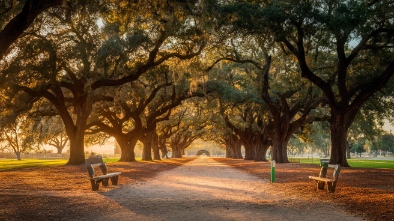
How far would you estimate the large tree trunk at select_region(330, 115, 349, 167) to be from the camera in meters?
21.0

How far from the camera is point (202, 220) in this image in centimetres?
625

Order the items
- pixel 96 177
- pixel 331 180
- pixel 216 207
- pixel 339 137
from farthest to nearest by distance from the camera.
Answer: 1. pixel 339 137
2. pixel 96 177
3. pixel 331 180
4. pixel 216 207

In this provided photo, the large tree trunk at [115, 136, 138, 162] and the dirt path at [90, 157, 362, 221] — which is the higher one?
the large tree trunk at [115, 136, 138, 162]

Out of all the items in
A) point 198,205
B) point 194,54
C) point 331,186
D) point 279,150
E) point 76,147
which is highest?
point 194,54

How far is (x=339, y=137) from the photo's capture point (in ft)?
69.2

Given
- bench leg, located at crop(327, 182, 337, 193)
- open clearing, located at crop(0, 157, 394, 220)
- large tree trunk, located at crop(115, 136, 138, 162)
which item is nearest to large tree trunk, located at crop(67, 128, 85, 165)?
large tree trunk, located at crop(115, 136, 138, 162)

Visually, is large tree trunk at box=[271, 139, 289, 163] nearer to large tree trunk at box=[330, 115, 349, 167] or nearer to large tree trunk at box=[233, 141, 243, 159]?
large tree trunk at box=[330, 115, 349, 167]

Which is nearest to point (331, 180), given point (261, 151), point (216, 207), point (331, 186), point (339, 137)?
point (331, 186)

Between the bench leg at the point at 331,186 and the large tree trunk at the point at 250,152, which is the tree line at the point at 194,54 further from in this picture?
the large tree trunk at the point at 250,152

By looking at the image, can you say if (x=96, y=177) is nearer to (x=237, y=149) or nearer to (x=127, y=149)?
(x=127, y=149)

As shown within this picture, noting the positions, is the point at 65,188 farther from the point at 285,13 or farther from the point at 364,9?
the point at 364,9

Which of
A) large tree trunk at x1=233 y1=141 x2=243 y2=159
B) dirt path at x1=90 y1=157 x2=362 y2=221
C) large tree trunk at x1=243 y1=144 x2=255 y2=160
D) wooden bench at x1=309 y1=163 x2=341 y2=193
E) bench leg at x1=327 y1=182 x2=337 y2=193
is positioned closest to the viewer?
dirt path at x1=90 y1=157 x2=362 y2=221

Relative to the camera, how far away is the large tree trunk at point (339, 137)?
21.0m

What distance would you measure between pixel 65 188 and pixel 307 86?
1926cm
